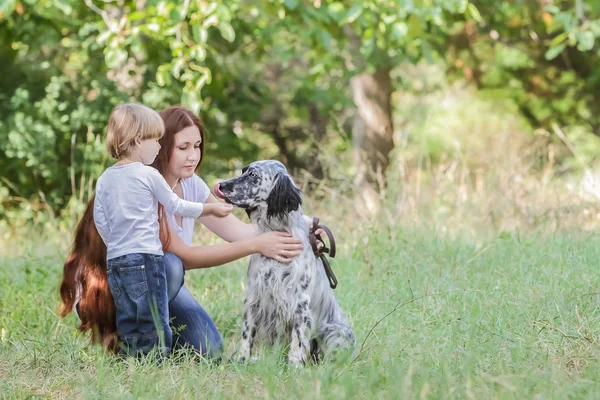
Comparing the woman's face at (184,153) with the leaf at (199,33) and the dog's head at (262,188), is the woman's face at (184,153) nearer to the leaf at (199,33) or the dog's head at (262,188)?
the dog's head at (262,188)

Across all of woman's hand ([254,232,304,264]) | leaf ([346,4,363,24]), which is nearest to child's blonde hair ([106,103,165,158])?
woman's hand ([254,232,304,264])

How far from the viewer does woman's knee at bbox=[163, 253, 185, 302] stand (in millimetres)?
3996

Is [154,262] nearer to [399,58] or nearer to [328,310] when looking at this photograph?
[328,310]

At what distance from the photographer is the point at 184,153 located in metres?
4.09

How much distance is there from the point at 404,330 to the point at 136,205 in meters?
1.50

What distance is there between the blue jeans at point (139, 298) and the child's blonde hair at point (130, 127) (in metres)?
0.53

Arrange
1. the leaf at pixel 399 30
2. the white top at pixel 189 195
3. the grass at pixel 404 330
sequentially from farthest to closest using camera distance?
the leaf at pixel 399 30
the white top at pixel 189 195
the grass at pixel 404 330

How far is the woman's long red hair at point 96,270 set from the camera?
402 cm

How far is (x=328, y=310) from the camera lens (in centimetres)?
396

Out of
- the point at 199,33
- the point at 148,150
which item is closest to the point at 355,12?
the point at 199,33

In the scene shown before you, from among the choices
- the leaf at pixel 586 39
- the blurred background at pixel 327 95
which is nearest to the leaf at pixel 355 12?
the blurred background at pixel 327 95

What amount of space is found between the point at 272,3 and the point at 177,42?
158 cm

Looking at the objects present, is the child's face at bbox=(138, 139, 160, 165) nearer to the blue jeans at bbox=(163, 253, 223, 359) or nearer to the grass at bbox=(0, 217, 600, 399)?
the blue jeans at bbox=(163, 253, 223, 359)

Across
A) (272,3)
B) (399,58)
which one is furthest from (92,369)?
(399,58)
